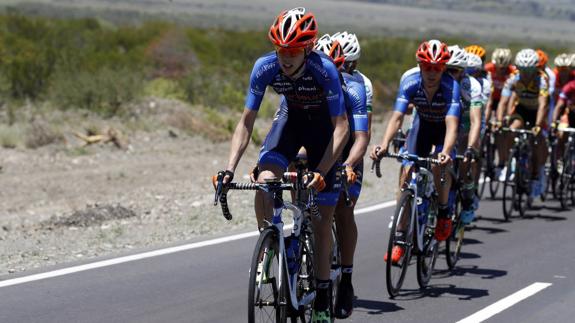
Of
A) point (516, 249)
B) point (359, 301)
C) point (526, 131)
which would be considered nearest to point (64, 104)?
point (526, 131)

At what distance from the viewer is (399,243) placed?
9.22 metres

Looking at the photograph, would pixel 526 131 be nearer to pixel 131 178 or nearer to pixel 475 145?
pixel 475 145

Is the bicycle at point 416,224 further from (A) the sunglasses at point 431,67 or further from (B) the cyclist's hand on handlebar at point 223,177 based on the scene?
(B) the cyclist's hand on handlebar at point 223,177

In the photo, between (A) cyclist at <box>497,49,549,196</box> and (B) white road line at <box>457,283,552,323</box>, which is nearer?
(B) white road line at <box>457,283,552,323</box>

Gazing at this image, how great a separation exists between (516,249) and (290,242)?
227 inches

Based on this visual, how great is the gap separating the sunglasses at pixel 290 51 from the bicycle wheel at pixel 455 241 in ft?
13.7

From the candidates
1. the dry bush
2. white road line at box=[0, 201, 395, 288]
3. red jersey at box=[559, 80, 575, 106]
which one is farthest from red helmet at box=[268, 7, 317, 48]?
the dry bush

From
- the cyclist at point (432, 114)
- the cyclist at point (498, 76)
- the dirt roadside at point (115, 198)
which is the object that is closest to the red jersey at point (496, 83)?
the cyclist at point (498, 76)

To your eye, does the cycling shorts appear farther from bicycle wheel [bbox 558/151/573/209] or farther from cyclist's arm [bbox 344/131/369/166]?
bicycle wheel [bbox 558/151/573/209]

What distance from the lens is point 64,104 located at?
22141 millimetres

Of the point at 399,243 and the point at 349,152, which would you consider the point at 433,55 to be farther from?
the point at 349,152

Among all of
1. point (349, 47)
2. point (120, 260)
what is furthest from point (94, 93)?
point (349, 47)

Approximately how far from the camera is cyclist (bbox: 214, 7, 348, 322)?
6.93 meters

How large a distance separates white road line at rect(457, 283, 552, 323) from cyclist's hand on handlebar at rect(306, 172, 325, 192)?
96.5 inches
